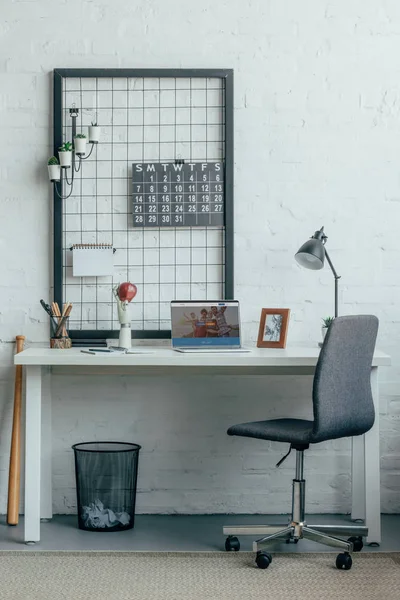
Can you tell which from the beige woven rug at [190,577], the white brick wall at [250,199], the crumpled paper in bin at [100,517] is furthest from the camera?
the white brick wall at [250,199]

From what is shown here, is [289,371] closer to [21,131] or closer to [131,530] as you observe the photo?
[131,530]

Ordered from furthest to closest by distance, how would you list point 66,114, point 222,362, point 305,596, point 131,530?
1. point 66,114
2. point 131,530
3. point 222,362
4. point 305,596

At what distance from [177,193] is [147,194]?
0.46 feet

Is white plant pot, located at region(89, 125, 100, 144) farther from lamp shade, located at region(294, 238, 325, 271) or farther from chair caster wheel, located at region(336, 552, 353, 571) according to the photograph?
chair caster wheel, located at region(336, 552, 353, 571)

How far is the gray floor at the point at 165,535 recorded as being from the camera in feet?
11.2

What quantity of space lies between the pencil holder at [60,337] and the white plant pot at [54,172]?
65cm

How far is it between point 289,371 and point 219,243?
2.35ft

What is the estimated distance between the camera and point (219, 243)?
401 centimetres

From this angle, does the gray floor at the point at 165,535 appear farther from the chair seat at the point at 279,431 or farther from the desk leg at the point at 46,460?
the chair seat at the point at 279,431

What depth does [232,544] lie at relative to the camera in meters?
3.35

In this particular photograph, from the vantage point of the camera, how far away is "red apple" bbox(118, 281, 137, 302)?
12.4 ft

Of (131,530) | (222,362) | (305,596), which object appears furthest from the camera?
(131,530)

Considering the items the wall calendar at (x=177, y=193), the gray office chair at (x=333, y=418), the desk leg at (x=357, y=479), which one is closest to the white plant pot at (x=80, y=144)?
the wall calendar at (x=177, y=193)

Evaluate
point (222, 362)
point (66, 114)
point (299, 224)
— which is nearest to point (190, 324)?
point (222, 362)
